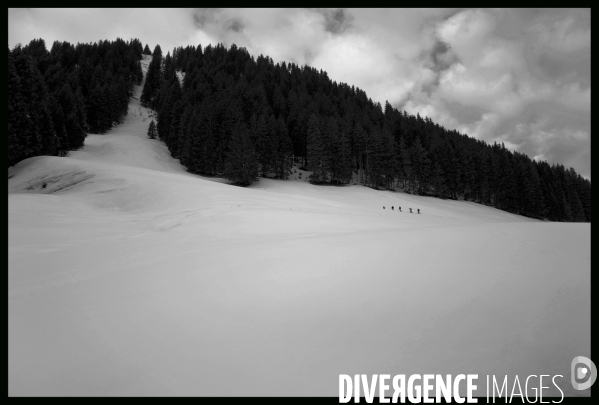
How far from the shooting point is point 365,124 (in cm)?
5716

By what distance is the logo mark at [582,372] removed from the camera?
7.86 ft

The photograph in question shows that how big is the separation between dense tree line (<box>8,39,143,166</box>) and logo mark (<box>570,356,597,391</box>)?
13.7m

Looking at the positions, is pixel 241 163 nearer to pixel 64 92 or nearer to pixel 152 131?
pixel 64 92

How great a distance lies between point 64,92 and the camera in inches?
1641

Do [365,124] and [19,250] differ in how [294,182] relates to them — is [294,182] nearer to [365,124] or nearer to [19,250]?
[365,124]

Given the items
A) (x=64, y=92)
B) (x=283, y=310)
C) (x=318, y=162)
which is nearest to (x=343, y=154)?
(x=318, y=162)

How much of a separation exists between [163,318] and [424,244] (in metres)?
5.17

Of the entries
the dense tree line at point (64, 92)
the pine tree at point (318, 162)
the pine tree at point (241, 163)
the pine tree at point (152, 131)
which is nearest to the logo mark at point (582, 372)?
the dense tree line at point (64, 92)

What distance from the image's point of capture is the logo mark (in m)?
2.39

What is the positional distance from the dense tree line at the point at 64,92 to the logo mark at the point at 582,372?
45.0ft

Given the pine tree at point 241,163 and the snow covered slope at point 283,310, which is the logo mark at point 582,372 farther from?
the pine tree at point 241,163

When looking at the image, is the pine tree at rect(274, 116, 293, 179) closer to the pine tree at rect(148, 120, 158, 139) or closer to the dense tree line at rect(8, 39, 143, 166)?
the dense tree line at rect(8, 39, 143, 166)

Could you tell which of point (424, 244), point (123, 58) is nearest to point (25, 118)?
point (424, 244)

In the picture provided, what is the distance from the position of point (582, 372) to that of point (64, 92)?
60257 mm
